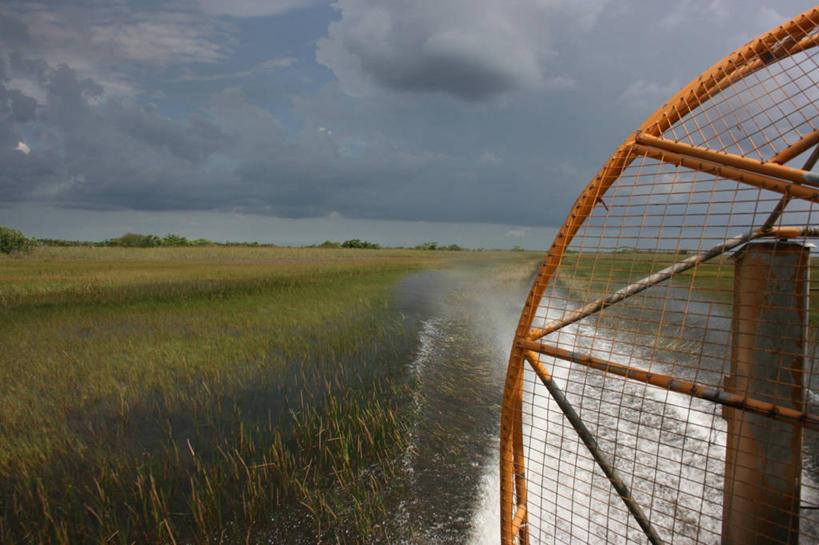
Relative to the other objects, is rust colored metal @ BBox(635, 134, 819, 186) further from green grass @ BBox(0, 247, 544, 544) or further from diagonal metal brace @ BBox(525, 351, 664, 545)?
green grass @ BBox(0, 247, 544, 544)

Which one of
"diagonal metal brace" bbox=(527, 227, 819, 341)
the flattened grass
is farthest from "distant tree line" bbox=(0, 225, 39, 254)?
"diagonal metal brace" bbox=(527, 227, 819, 341)

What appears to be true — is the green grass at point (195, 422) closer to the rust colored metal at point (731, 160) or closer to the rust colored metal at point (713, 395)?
the rust colored metal at point (713, 395)

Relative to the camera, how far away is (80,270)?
17016mm

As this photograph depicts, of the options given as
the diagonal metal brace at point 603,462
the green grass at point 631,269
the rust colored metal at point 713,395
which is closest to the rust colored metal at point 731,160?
the green grass at point 631,269

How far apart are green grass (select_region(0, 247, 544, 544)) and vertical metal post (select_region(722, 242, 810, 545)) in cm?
249

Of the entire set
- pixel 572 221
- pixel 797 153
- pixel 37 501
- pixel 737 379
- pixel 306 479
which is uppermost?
pixel 797 153

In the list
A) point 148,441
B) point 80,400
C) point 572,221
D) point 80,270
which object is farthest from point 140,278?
point 572,221

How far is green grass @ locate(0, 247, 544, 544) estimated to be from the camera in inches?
134

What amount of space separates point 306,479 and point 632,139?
148 inches

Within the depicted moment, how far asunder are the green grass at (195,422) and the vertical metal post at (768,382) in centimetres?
249

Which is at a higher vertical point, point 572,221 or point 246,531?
point 572,221

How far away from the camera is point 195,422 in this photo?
5004 mm

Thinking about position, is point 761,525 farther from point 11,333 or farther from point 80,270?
point 80,270

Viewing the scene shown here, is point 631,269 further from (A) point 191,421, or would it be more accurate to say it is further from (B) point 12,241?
(B) point 12,241
